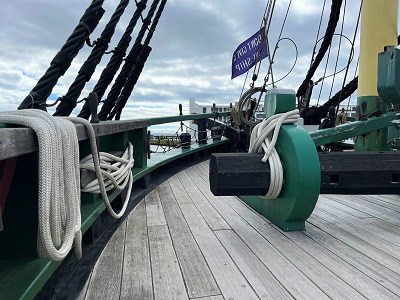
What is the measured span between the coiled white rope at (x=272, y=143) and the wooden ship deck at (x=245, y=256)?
0.30 metres

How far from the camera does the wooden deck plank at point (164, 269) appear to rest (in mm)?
1384

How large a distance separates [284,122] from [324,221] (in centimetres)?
75

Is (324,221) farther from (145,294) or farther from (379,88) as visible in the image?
(379,88)

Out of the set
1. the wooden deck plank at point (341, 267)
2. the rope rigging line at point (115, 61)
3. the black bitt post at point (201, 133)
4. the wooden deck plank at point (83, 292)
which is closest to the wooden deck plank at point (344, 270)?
the wooden deck plank at point (341, 267)

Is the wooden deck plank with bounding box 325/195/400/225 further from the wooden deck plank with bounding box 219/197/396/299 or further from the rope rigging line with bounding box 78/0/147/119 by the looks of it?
the rope rigging line with bounding box 78/0/147/119

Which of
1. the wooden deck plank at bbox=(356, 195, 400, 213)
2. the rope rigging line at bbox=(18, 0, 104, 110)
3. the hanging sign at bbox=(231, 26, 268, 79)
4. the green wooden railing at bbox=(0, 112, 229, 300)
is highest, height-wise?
the hanging sign at bbox=(231, 26, 268, 79)

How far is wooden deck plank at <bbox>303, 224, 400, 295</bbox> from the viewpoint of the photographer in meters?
1.46

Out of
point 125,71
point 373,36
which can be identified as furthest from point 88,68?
point 373,36

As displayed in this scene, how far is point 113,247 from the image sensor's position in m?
1.86

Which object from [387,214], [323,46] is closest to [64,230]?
[387,214]

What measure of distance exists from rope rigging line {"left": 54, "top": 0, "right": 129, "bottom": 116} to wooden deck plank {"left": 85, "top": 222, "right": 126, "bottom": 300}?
1.01 metres

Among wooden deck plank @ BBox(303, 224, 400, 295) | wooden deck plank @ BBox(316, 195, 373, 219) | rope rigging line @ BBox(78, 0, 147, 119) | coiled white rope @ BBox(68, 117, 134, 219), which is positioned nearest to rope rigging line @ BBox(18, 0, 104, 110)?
coiled white rope @ BBox(68, 117, 134, 219)

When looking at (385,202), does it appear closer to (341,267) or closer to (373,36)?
(341,267)

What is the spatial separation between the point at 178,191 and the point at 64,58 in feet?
5.18
